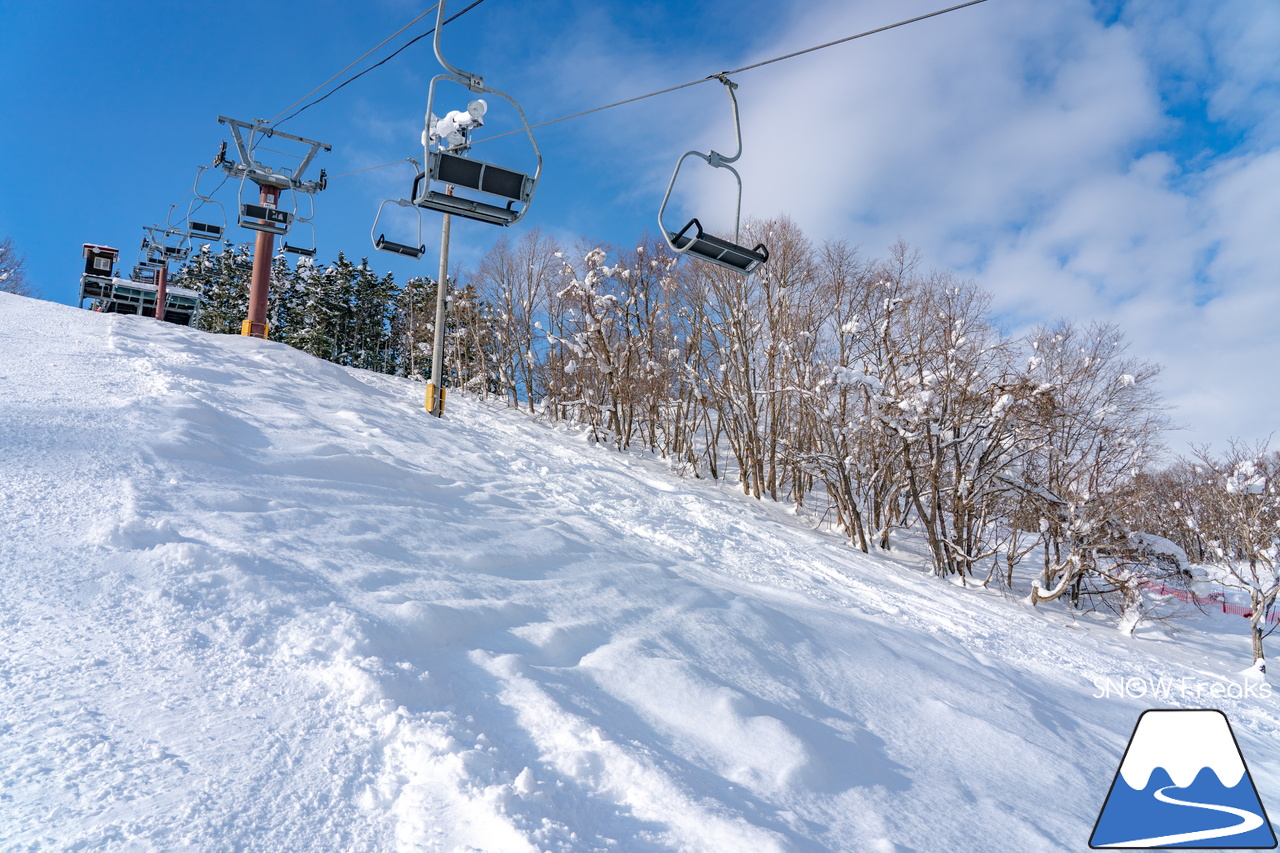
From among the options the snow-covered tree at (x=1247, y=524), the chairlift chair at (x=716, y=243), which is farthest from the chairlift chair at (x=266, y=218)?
the snow-covered tree at (x=1247, y=524)

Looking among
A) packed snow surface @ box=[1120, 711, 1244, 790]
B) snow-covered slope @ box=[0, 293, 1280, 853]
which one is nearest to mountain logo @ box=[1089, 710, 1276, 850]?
packed snow surface @ box=[1120, 711, 1244, 790]

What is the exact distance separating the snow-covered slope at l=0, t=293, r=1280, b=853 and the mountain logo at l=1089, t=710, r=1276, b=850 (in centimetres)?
21

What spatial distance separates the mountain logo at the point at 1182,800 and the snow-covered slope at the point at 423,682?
21 cm

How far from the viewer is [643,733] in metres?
2.81

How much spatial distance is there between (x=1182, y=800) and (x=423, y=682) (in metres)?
3.87

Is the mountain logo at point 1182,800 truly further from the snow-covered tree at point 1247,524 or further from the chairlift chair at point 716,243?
the snow-covered tree at point 1247,524

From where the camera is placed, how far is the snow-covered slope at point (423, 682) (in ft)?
6.82

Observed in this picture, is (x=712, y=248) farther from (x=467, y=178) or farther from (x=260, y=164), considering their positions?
(x=260, y=164)

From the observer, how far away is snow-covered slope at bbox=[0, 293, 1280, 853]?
6.82ft

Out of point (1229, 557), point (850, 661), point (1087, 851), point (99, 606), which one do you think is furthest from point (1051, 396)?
point (99, 606)

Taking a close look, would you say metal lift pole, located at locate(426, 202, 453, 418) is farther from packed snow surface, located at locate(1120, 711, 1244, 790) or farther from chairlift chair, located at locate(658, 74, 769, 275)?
packed snow surface, located at locate(1120, 711, 1244, 790)

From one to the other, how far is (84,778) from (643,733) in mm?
1990

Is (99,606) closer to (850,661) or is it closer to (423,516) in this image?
(423,516)

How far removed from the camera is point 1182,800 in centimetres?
318
